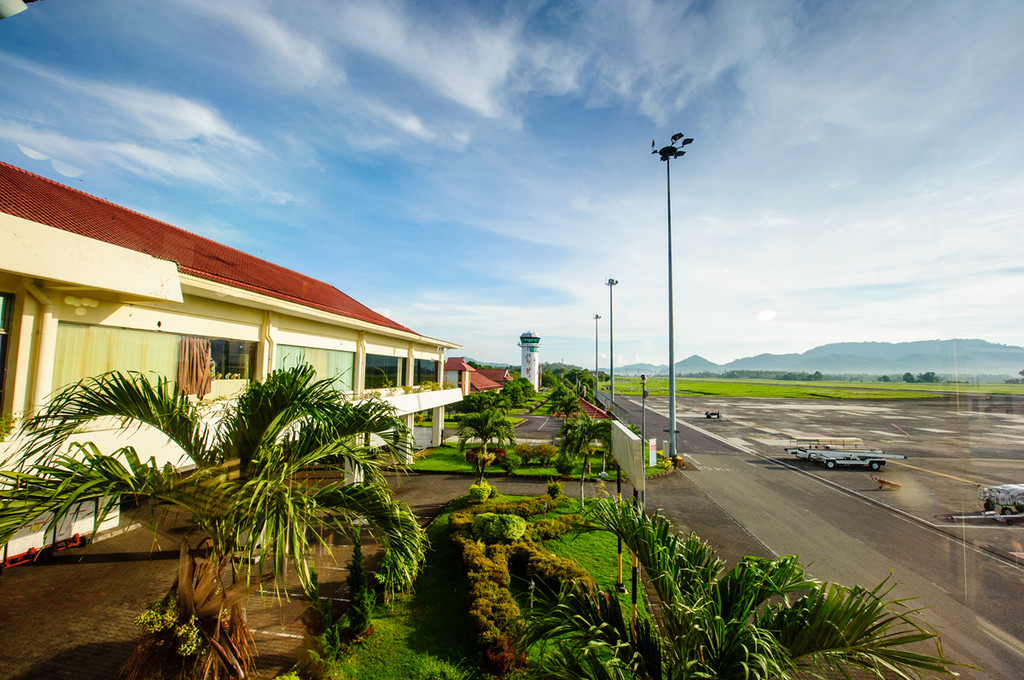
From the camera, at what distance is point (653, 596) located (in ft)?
36.8

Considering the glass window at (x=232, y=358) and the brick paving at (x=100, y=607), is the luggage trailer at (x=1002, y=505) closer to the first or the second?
the brick paving at (x=100, y=607)

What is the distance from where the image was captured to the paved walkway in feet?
27.2

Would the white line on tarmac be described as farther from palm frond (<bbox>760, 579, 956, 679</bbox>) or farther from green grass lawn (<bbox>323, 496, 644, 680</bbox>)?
palm frond (<bbox>760, 579, 956, 679</bbox>)

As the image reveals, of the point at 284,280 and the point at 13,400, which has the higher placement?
the point at 284,280

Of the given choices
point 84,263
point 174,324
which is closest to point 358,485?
point 84,263

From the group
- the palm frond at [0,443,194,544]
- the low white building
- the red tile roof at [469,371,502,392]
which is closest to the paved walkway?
the palm frond at [0,443,194,544]

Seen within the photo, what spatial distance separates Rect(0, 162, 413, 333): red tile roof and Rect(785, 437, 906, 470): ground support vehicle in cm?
2957

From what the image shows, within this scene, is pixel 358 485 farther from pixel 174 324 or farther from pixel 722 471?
pixel 722 471

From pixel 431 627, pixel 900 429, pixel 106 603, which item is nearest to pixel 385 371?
pixel 106 603

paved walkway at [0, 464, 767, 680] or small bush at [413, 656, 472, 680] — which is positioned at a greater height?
small bush at [413, 656, 472, 680]

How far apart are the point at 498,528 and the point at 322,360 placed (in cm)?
1007

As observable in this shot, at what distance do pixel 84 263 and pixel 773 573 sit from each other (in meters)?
12.6

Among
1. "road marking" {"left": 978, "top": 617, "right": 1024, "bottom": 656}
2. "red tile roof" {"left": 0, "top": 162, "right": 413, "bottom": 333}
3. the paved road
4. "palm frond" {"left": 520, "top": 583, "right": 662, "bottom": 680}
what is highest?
"red tile roof" {"left": 0, "top": 162, "right": 413, "bottom": 333}

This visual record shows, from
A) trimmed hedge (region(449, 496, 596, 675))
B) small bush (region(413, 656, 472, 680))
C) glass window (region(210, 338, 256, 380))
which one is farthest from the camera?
glass window (region(210, 338, 256, 380))
